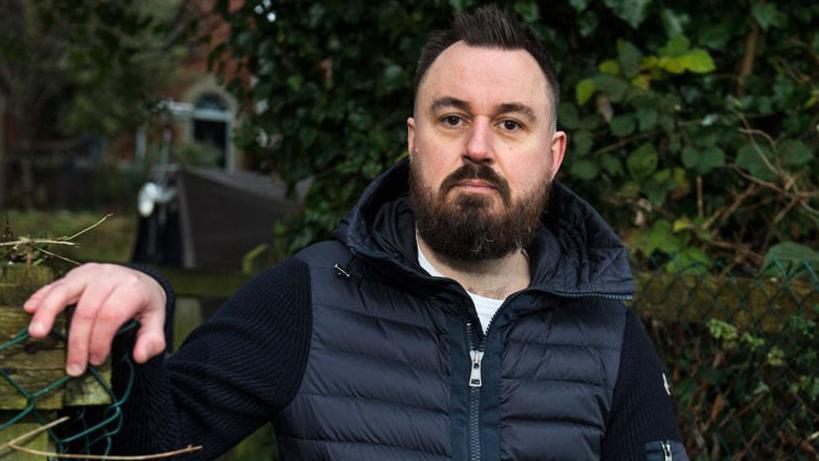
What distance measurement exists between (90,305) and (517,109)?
1.30 meters

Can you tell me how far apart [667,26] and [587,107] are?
1.44 feet

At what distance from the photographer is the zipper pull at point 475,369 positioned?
89.1 inches

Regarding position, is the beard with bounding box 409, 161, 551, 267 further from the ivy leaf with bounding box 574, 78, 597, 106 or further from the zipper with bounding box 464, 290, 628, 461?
the ivy leaf with bounding box 574, 78, 597, 106

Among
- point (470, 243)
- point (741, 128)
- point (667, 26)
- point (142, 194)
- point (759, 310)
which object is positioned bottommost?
point (142, 194)

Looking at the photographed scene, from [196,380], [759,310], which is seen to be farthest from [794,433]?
[196,380]

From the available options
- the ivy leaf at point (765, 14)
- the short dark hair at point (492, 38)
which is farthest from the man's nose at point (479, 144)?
the ivy leaf at point (765, 14)

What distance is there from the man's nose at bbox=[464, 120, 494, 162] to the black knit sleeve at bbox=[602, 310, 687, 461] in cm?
57

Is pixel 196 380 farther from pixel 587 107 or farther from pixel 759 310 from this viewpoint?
pixel 587 107

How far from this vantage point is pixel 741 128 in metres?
3.76

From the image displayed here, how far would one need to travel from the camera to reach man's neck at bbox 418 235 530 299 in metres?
2.53

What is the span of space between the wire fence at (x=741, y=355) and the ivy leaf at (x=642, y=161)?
1.71 feet

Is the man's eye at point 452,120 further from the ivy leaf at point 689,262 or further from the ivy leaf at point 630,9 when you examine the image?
the ivy leaf at point 630,9

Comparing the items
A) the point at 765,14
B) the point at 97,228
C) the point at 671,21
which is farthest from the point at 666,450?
the point at 97,228

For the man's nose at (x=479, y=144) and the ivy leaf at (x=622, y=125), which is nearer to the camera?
the man's nose at (x=479, y=144)
